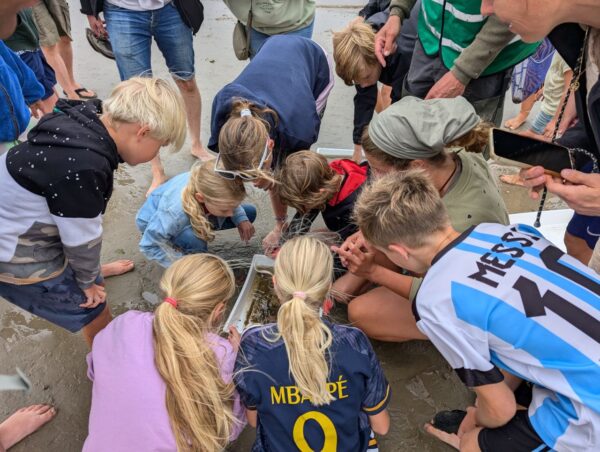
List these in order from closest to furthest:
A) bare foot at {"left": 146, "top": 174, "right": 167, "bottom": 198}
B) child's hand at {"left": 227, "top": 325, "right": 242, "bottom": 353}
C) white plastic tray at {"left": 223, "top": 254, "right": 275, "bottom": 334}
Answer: child's hand at {"left": 227, "top": 325, "right": 242, "bottom": 353} → white plastic tray at {"left": 223, "top": 254, "right": 275, "bottom": 334} → bare foot at {"left": 146, "top": 174, "right": 167, "bottom": 198}

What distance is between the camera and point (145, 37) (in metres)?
2.66

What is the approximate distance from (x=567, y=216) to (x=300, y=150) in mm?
1683

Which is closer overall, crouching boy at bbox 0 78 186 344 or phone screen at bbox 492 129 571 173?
crouching boy at bbox 0 78 186 344

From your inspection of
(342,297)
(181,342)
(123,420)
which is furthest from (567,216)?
(123,420)

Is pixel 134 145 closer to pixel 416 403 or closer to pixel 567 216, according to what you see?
pixel 416 403

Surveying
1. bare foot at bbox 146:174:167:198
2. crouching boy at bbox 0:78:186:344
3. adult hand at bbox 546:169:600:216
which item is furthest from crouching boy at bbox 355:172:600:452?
bare foot at bbox 146:174:167:198

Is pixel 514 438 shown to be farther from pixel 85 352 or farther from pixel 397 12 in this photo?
pixel 397 12

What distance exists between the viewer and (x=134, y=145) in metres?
1.68

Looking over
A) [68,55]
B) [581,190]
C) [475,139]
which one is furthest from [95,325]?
[68,55]

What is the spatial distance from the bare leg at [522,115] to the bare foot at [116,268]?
294 cm

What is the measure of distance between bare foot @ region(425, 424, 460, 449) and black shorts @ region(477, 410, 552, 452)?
24 centimetres

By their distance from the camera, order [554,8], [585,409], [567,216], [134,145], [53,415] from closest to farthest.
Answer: [585,409], [554,8], [134,145], [53,415], [567,216]

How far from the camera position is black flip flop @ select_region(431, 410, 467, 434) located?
1.81m

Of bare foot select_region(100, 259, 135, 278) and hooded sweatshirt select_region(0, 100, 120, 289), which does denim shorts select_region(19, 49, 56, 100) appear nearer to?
bare foot select_region(100, 259, 135, 278)
